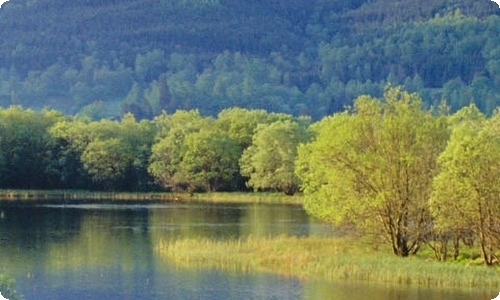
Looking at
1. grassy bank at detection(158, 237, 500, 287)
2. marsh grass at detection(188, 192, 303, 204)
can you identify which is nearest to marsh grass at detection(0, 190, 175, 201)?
marsh grass at detection(188, 192, 303, 204)

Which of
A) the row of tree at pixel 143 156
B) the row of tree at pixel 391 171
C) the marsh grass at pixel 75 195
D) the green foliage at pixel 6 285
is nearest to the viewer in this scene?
the green foliage at pixel 6 285

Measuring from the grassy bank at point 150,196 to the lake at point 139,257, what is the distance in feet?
35.3

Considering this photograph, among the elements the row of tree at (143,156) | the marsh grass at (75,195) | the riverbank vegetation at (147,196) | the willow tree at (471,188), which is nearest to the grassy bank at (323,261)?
the willow tree at (471,188)

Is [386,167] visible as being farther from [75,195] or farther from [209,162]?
[75,195]

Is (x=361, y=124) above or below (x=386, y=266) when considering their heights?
above

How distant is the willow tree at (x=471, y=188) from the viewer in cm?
2980

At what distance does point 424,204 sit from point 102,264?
9.92m

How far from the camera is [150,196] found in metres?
78.7

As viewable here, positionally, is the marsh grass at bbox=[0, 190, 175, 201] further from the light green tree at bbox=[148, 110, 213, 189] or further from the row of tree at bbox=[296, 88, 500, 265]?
the row of tree at bbox=[296, 88, 500, 265]

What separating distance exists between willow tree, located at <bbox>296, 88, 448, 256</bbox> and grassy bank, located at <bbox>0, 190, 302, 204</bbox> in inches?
1532

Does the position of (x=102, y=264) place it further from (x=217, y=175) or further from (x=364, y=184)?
(x=217, y=175)

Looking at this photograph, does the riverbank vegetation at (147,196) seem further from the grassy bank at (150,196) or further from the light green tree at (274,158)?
the light green tree at (274,158)

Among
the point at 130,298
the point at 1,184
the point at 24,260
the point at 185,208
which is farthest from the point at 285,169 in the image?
the point at 130,298

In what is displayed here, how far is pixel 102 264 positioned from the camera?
35.0 m
